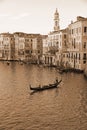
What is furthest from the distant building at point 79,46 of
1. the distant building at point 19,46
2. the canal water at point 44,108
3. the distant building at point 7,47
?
the distant building at point 7,47

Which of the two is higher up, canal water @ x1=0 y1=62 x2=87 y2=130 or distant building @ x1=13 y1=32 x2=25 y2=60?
distant building @ x1=13 y1=32 x2=25 y2=60

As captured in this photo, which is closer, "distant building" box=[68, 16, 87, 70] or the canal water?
the canal water

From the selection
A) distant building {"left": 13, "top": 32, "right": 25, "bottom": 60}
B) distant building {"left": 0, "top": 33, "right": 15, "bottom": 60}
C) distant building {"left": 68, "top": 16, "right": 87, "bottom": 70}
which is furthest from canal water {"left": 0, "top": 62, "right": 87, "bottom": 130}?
distant building {"left": 0, "top": 33, "right": 15, "bottom": 60}

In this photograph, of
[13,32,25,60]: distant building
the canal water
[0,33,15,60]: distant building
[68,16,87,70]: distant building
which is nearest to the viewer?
the canal water

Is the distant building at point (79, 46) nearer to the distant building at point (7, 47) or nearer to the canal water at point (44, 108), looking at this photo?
the canal water at point (44, 108)

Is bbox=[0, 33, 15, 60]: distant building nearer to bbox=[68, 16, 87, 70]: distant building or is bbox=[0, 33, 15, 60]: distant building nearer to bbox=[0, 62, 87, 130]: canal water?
bbox=[68, 16, 87, 70]: distant building

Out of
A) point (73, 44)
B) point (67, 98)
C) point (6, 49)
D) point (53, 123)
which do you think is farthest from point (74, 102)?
point (6, 49)

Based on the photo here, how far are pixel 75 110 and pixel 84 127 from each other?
5.61 m

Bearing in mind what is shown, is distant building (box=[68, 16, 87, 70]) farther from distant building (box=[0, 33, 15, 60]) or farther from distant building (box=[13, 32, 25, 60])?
distant building (box=[0, 33, 15, 60])

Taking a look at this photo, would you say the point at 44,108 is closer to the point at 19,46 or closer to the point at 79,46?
the point at 79,46

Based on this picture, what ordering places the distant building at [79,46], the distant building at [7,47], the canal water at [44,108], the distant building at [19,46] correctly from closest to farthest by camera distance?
the canal water at [44,108]
the distant building at [79,46]
the distant building at [19,46]
the distant building at [7,47]

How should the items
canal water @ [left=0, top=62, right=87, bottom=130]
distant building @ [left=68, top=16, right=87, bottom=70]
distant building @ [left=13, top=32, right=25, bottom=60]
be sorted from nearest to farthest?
canal water @ [left=0, top=62, right=87, bottom=130] → distant building @ [left=68, top=16, right=87, bottom=70] → distant building @ [left=13, top=32, right=25, bottom=60]

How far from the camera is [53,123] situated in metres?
27.4

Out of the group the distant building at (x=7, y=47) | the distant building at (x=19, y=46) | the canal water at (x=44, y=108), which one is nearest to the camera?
the canal water at (x=44, y=108)
